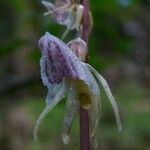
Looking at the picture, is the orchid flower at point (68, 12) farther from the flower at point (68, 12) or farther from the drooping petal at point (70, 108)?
the drooping petal at point (70, 108)

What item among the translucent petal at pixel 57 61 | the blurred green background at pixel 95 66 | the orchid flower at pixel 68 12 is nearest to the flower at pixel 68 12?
the orchid flower at pixel 68 12

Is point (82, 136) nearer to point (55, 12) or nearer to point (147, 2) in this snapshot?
point (55, 12)

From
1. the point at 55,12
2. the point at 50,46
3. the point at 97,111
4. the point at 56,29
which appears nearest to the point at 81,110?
the point at 97,111

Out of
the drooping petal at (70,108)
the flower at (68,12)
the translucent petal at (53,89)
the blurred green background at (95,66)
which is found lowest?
the blurred green background at (95,66)

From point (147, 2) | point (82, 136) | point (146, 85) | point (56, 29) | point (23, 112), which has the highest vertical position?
point (82, 136)

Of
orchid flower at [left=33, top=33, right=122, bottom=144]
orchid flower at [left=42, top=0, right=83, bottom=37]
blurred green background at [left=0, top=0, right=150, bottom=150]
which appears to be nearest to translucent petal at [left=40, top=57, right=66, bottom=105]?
orchid flower at [left=33, top=33, right=122, bottom=144]

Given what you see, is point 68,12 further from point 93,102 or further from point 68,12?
point 93,102

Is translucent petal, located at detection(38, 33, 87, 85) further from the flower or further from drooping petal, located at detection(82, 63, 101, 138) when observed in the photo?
the flower
